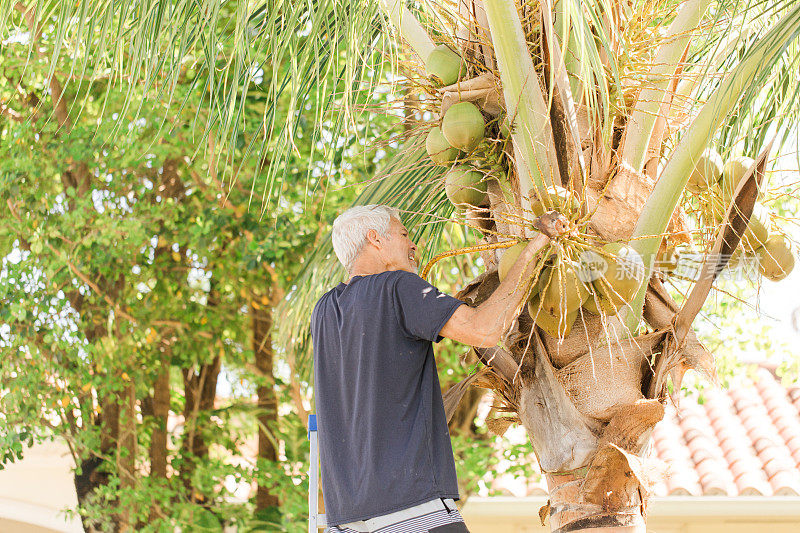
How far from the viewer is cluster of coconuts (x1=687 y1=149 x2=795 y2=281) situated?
2463mm

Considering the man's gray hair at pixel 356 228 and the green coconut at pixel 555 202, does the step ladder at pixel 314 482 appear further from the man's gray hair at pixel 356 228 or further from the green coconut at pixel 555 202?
the green coconut at pixel 555 202

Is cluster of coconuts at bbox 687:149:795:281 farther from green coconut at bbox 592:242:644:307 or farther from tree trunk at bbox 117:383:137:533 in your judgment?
tree trunk at bbox 117:383:137:533

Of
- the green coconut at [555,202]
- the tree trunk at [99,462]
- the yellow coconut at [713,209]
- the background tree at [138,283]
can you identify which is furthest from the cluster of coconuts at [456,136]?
the tree trunk at [99,462]

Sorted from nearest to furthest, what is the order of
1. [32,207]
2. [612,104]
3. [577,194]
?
[577,194]
[612,104]
[32,207]

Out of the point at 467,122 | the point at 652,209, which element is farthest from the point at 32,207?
the point at 652,209

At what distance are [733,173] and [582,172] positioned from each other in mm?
485

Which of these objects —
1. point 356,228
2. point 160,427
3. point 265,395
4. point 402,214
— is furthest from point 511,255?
point 160,427

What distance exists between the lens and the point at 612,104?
2.57 metres

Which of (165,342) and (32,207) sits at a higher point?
(32,207)

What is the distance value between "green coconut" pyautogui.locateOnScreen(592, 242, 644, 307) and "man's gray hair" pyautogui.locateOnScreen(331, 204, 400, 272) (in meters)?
0.67

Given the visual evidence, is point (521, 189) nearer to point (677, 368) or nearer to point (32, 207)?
point (677, 368)

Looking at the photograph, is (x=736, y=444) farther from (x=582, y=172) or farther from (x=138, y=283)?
(x=582, y=172)

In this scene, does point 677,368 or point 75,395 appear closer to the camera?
point 677,368

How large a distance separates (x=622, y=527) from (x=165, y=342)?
4.74 meters
